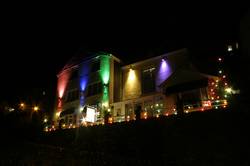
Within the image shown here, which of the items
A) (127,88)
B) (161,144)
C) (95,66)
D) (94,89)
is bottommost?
(161,144)

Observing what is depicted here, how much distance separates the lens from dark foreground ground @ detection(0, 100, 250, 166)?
13055 millimetres

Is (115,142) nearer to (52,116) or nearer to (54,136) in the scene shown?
(54,136)

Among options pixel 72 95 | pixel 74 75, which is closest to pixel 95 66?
pixel 74 75

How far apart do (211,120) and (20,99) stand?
25.6 metres

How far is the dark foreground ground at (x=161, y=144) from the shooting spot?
13.1 m

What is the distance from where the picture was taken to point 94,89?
2859cm

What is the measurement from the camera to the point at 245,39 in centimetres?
A: 2345

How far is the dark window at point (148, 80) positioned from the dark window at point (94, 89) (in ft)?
16.4

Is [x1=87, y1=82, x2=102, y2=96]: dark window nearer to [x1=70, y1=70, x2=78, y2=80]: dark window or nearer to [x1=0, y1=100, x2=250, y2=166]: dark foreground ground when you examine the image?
[x1=70, y1=70, x2=78, y2=80]: dark window

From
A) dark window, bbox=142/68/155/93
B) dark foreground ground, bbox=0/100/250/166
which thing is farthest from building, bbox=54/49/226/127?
dark foreground ground, bbox=0/100/250/166

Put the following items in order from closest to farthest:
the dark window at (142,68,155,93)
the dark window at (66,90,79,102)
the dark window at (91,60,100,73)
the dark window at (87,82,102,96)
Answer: the dark window at (142,68,155,93)
the dark window at (87,82,102,96)
the dark window at (91,60,100,73)
the dark window at (66,90,79,102)

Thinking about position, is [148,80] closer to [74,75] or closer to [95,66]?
[95,66]

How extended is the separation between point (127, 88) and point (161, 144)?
12492 mm

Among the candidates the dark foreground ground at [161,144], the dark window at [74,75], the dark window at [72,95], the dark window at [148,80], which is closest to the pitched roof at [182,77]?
the dark window at [148,80]
